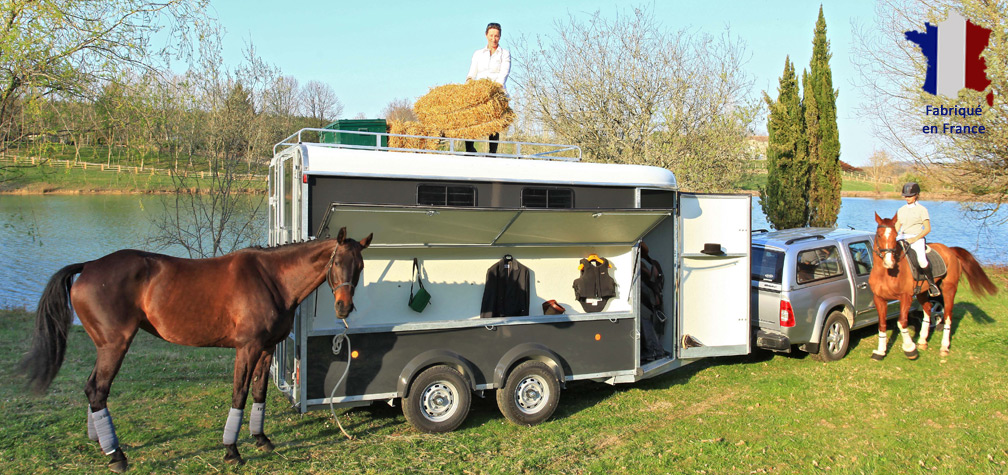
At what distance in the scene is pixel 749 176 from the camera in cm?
1678

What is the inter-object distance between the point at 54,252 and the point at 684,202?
18.5 metres

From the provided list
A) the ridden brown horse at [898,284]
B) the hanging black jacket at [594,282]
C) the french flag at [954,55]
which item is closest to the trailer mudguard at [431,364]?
the hanging black jacket at [594,282]

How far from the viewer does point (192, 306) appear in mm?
5266

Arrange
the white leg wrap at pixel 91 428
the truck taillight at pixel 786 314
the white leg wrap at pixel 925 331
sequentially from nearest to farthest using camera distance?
1. the white leg wrap at pixel 91 428
2. the truck taillight at pixel 786 314
3. the white leg wrap at pixel 925 331

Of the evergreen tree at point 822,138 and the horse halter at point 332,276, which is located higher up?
the evergreen tree at point 822,138

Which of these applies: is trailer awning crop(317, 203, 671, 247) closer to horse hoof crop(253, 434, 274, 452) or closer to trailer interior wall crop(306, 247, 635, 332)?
trailer interior wall crop(306, 247, 635, 332)

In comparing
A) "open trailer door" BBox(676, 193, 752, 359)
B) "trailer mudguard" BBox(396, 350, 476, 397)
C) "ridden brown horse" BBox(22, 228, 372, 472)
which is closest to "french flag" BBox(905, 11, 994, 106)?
"open trailer door" BBox(676, 193, 752, 359)

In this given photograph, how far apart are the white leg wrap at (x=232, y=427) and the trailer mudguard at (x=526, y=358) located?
7.76 ft

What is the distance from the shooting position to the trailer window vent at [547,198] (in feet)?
21.7

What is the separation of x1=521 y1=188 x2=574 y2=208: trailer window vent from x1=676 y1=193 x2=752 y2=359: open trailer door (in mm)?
1526

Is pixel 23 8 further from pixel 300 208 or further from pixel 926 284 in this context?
pixel 926 284

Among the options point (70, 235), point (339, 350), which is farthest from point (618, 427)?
point (70, 235)

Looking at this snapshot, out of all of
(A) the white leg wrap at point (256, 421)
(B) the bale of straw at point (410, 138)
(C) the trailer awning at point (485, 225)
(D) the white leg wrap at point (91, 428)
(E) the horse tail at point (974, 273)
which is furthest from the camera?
(E) the horse tail at point (974, 273)

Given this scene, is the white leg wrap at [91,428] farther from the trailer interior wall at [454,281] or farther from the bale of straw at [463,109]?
the bale of straw at [463,109]
